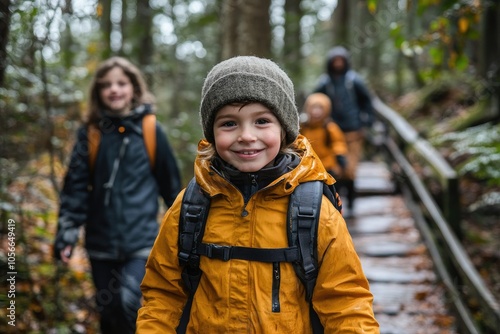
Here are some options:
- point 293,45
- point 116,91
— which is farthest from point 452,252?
point 293,45

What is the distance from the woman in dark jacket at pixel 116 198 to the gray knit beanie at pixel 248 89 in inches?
66.0

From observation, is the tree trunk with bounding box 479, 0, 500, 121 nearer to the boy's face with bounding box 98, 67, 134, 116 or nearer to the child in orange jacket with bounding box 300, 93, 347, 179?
the child in orange jacket with bounding box 300, 93, 347, 179

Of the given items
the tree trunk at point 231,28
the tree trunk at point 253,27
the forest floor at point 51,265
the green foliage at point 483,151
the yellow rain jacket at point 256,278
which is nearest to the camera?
the yellow rain jacket at point 256,278

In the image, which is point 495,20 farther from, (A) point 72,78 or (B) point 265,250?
(B) point 265,250

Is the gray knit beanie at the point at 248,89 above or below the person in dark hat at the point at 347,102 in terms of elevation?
below

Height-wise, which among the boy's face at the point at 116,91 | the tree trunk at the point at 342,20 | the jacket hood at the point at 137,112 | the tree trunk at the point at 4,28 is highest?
→ the tree trunk at the point at 342,20

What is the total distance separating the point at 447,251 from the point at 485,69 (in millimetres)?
4812

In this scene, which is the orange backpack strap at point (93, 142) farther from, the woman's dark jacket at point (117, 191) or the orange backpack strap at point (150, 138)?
the orange backpack strap at point (150, 138)

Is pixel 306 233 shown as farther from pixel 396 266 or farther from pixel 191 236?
pixel 396 266

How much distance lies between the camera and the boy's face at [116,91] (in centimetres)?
416

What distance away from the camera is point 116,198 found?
3922 millimetres

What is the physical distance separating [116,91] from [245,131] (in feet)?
7.26

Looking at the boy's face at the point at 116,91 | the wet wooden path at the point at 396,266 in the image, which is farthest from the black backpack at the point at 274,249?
the wet wooden path at the point at 396,266

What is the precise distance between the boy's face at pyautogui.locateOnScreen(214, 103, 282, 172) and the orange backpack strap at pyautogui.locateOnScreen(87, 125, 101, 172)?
198 cm
